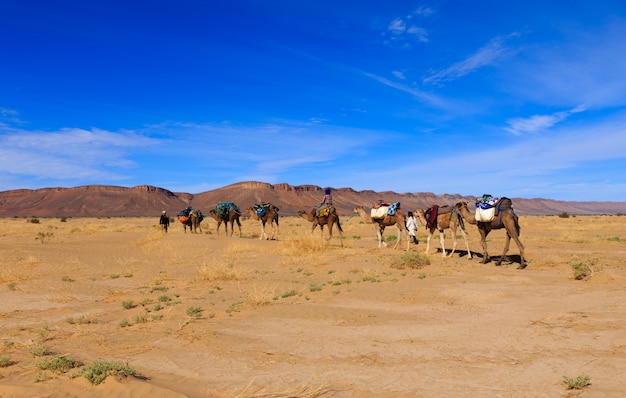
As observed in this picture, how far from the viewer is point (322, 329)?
316 inches

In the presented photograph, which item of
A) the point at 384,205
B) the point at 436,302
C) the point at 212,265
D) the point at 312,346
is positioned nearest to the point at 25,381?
the point at 312,346

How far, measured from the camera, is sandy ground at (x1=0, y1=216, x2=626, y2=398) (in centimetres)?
524

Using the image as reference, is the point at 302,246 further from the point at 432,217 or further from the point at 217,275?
the point at 217,275

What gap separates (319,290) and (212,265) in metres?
4.26

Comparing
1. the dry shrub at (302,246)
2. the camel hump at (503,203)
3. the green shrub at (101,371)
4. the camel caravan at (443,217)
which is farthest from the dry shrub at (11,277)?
the camel hump at (503,203)

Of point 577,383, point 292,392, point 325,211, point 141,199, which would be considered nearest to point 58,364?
point 292,392

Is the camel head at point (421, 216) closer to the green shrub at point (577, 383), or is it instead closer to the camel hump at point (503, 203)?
the camel hump at point (503, 203)

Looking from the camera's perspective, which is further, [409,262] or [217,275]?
[409,262]

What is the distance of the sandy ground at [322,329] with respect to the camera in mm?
5238

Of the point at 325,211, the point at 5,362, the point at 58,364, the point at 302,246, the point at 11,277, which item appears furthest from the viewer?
the point at 325,211

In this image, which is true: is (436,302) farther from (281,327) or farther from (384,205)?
(384,205)

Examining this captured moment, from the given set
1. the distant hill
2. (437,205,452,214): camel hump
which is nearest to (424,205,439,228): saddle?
(437,205,452,214): camel hump

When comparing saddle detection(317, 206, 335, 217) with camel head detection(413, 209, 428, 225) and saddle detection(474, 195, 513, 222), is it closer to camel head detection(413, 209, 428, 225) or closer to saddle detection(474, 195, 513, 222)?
camel head detection(413, 209, 428, 225)

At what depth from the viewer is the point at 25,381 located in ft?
16.9
